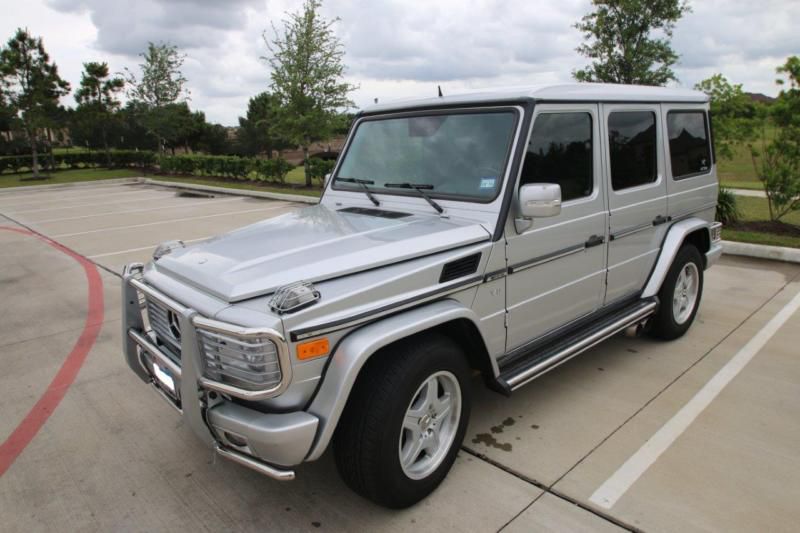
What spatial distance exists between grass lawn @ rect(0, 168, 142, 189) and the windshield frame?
A: 2407 cm

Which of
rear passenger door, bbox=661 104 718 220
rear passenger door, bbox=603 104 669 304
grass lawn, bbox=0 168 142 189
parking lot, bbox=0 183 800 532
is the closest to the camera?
parking lot, bbox=0 183 800 532

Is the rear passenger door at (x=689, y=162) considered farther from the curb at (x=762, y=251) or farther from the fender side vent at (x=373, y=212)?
the curb at (x=762, y=251)

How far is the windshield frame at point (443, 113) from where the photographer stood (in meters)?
3.22

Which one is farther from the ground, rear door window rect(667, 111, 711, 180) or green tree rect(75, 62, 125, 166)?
green tree rect(75, 62, 125, 166)

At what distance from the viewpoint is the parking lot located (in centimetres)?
283

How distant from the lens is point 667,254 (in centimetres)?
448

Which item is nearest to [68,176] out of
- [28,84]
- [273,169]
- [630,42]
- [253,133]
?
[28,84]

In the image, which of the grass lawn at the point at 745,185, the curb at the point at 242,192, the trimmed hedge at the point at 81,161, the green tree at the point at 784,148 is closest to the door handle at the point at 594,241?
the green tree at the point at 784,148

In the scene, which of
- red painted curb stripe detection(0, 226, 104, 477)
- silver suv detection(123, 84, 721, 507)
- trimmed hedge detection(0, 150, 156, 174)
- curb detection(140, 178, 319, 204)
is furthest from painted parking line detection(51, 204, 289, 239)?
trimmed hedge detection(0, 150, 156, 174)

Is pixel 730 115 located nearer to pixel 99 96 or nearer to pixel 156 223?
pixel 156 223

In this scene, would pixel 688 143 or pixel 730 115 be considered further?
pixel 730 115

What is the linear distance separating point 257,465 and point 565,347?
208cm

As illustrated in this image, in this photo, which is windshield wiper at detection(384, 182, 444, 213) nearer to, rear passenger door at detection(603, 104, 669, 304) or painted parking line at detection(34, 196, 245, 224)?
rear passenger door at detection(603, 104, 669, 304)

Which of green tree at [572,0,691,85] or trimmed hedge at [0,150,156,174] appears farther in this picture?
trimmed hedge at [0,150,156,174]
